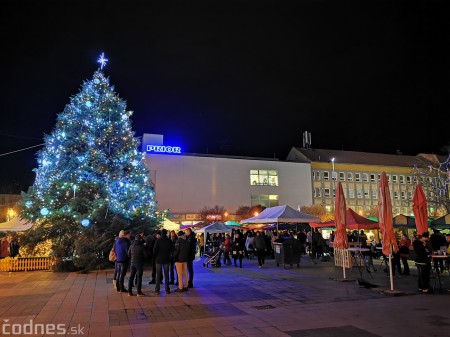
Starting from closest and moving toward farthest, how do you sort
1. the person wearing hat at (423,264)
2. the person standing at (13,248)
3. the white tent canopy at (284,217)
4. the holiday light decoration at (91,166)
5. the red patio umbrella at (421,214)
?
the person wearing hat at (423,264) → the red patio umbrella at (421,214) → the holiday light decoration at (91,166) → the person standing at (13,248) → the white tent canopy at (284,217)

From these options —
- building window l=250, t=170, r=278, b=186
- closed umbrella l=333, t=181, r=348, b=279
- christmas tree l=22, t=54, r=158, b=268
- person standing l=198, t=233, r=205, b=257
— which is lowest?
person standing l=198, t=233, r=205, b=257

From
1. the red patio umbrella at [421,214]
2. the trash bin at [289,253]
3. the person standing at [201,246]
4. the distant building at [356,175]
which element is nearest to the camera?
the red patio umbrella at [421,214]

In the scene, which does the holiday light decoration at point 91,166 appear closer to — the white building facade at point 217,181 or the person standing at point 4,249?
the person standing at point 4,249

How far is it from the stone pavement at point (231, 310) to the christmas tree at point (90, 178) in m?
4.72

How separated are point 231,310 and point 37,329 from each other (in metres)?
3.82

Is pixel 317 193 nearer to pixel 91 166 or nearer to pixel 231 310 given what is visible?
pixel 91 166

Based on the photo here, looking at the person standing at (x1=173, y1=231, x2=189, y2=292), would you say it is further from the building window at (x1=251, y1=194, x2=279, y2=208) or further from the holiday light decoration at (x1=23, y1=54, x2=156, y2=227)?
the building window at (x1=251, y1=194, x2=279, y2=208)

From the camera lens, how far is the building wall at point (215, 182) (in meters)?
50.9

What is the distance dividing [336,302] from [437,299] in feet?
8.42

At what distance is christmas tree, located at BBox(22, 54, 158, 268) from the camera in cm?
1748

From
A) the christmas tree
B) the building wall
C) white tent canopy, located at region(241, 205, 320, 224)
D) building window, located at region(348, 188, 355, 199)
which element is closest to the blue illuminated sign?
the building wall

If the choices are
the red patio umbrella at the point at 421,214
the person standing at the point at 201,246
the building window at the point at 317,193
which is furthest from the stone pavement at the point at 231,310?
the building window at the point at 317,193

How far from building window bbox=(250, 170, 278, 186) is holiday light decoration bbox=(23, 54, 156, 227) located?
3705cm

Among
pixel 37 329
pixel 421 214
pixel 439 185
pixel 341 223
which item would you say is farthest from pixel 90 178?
pixel 439 185
